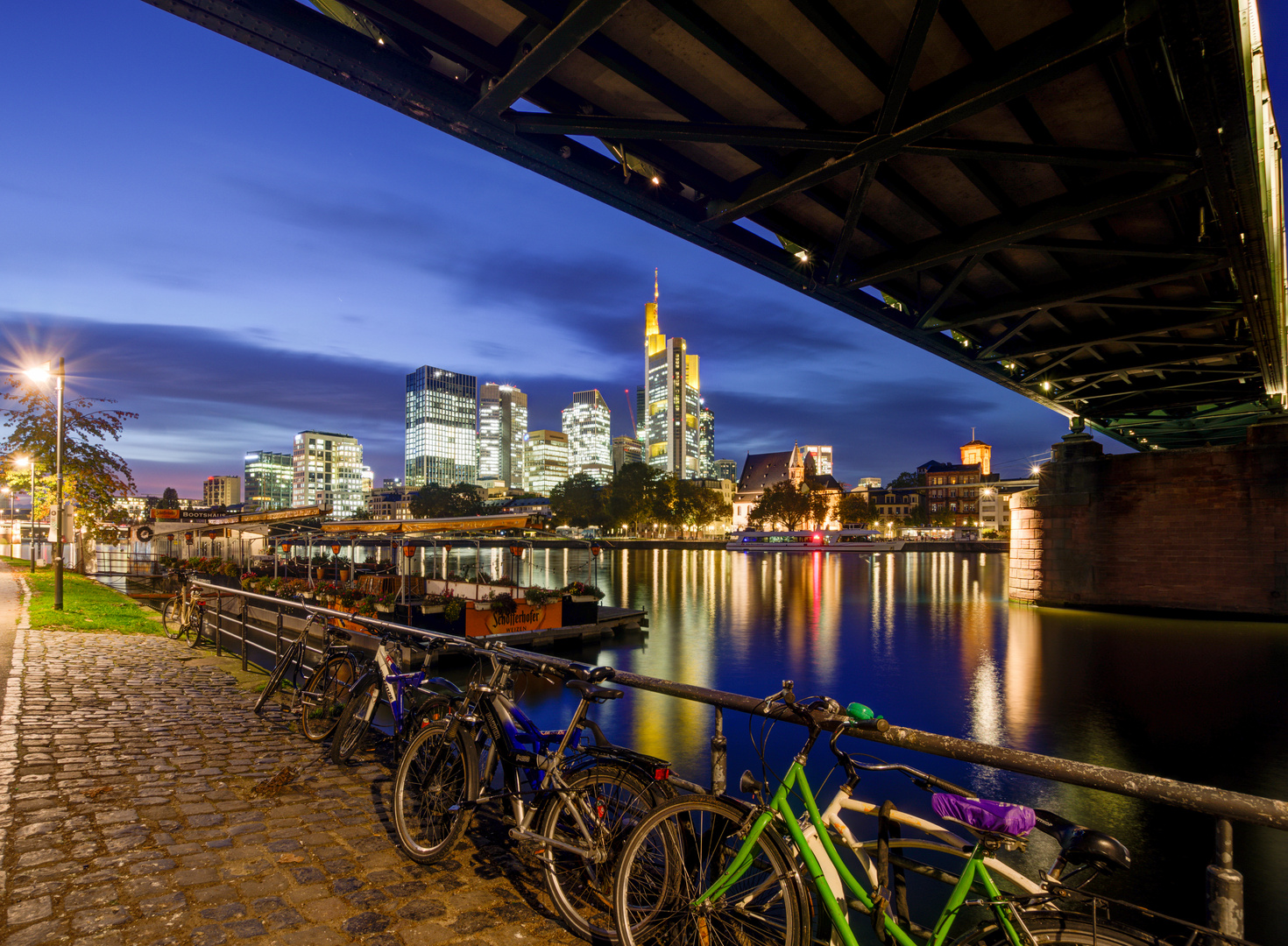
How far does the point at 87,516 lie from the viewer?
1067 inches

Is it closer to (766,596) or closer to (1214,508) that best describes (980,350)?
(1214,508)

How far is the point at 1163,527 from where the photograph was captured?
92.6 ft

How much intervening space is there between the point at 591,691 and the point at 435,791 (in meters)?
1.41

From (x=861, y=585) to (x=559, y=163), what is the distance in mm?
48695

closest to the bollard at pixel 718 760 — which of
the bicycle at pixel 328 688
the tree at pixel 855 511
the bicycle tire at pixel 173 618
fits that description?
the bicycle at pixel 328 688

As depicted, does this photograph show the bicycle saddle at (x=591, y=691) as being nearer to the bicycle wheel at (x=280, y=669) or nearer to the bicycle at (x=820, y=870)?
the bicycle at (x=820, y=870)

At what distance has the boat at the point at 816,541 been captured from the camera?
392ft

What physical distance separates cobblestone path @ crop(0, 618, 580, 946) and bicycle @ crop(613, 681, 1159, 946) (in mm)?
943

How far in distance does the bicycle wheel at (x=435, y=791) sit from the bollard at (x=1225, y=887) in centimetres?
363

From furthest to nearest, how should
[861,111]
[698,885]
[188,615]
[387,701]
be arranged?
[188,615]
[861,111]
[387,701]
[698,885]

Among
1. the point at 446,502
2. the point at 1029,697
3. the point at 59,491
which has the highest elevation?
the point at 446,502

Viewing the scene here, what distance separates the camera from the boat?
119375 mm

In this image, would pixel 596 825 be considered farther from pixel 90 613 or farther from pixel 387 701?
pixel 90 613

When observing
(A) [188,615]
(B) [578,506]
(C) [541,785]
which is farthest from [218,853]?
(B) [578,506]
